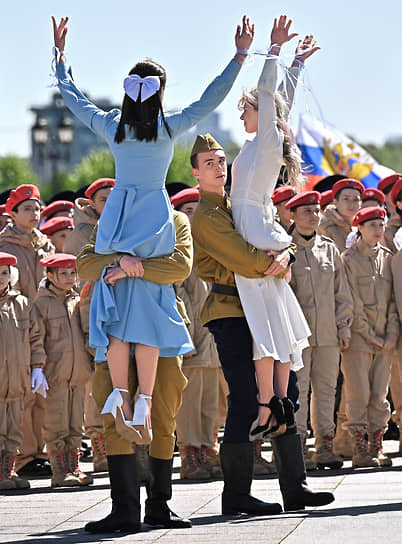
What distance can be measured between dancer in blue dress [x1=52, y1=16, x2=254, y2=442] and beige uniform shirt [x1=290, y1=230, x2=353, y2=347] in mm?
3322

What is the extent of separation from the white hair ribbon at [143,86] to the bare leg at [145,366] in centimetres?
129

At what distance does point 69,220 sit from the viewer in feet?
39.0

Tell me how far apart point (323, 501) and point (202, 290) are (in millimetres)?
3425

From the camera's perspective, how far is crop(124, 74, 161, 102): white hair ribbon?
6930 mm

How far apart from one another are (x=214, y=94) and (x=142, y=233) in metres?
0.84

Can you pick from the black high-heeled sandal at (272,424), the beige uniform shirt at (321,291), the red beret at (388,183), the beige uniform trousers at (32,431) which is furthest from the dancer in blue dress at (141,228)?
the red beret at (388,183)

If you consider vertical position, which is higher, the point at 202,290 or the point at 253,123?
the point at 253,123

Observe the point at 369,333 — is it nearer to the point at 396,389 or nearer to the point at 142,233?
the point at 396,389

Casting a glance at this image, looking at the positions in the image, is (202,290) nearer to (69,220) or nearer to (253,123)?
(69,220)

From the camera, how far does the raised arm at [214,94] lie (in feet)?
23.1

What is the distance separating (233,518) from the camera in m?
7.20

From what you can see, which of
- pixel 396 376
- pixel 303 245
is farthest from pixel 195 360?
pixel 396 376

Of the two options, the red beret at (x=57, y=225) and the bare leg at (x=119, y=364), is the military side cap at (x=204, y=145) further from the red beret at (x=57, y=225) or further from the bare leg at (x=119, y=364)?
the red beret at (x=57, y=225)

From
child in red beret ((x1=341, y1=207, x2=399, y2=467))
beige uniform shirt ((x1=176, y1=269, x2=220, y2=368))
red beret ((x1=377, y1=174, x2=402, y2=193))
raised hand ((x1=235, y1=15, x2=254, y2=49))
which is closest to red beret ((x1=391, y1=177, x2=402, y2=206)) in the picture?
child in red beret ((x1=341, y1=207, x2=399, y2=467))
